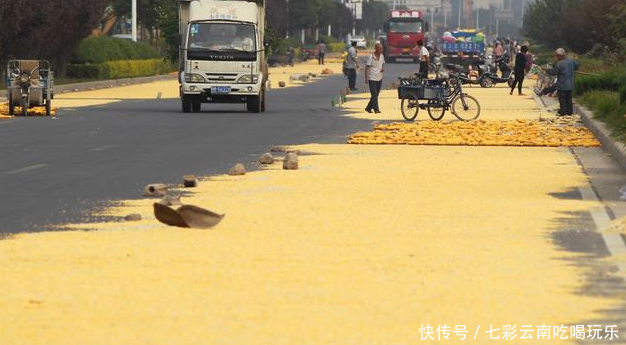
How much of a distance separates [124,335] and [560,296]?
9.48ft

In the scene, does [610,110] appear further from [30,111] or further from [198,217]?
[198,217]

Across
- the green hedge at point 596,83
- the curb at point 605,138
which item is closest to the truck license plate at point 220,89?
the curb at point 605,138

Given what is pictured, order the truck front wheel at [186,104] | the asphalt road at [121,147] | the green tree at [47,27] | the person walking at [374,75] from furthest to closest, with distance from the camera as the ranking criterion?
1. the green tree at [47,27]
2. the truck front wheel at [186,104]
3. the person walking at [374,75]
4. the asphalt road at [121,147]

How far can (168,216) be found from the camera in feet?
45.0

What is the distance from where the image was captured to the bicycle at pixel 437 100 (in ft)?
111

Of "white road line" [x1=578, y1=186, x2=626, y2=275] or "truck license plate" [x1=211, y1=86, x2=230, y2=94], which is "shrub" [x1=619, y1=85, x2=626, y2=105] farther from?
"white road line" [x1=578, y1=186, x2=626, y2=275]

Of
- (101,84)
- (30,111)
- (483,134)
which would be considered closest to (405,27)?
(101,84)

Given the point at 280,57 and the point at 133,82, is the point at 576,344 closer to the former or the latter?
the point at 133,82

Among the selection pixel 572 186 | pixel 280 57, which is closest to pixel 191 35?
pixel 572 186

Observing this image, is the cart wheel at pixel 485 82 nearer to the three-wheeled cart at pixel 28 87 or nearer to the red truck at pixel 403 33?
the three-wheeled cart at pixel 28 87

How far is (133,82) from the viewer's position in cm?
6269

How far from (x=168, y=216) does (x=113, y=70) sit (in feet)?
162

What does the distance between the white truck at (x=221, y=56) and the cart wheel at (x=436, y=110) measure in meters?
4.72

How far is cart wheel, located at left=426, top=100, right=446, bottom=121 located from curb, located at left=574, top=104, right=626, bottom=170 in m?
2.97
